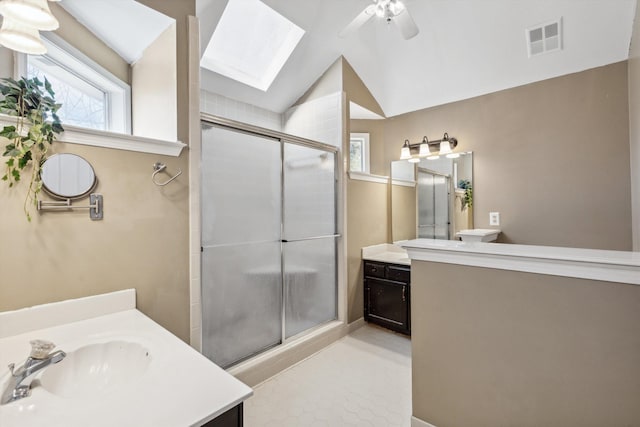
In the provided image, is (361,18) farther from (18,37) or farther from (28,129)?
(28,129)

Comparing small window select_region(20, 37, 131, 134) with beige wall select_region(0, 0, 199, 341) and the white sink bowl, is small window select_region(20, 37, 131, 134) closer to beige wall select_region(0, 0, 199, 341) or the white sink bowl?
beige wall select_region(0, 0, 199, 341)

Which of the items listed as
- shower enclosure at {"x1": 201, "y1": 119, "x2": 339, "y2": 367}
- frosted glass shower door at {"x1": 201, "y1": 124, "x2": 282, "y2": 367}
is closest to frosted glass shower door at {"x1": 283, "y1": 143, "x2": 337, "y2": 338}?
shower enclosure at {"x1": 201, "y1": 119, "x2": 339, "y2": 367}

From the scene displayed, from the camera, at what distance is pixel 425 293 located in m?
1.77

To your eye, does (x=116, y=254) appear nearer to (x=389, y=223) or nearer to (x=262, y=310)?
(x=262, y=310)

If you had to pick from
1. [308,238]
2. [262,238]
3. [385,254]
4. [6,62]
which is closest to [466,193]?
[385,254]

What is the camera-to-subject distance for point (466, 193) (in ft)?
11.0

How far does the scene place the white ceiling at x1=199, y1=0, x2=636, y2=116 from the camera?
2.44 m

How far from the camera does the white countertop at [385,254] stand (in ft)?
10.5

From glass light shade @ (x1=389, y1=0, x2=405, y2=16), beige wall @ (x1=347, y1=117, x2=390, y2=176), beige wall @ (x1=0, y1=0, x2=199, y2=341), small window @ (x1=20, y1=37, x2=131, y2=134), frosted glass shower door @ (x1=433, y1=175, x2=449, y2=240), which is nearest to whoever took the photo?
beige wall @ (x1=0, y1=0, x2=199, y2=341)

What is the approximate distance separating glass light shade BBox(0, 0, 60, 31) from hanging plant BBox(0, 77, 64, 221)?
0.41m

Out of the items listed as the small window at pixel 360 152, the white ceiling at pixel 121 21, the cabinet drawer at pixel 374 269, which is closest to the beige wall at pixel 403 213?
the small window at pixel 360 152

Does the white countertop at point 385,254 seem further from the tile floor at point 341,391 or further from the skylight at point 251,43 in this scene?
the skylight at point 251,43

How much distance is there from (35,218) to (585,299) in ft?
8.01

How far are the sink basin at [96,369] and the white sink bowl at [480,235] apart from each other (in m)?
2.81
